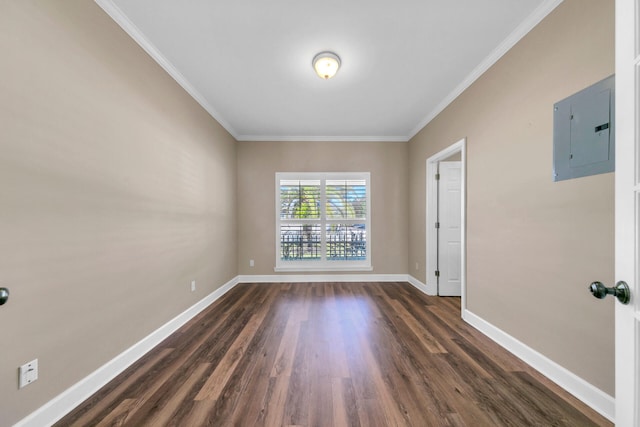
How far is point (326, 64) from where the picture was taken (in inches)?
89.9

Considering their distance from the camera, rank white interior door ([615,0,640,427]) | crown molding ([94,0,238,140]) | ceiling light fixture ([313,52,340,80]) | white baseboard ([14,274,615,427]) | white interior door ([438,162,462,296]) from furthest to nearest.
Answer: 1. white interior door ([438,162,462,296])
2. ceiling light fixture ([313,52,340,80])
3. crown molding ([94,0,238,140])
4. white baseboard ([14,274,615,427])
5. white interior door ([615,0,640,427])

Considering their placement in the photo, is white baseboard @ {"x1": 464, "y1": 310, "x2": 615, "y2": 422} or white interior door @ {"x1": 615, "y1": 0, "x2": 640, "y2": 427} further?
white baseboard @ {"x1": 464, "y1": 310, "x2": 615, "y2": 422}

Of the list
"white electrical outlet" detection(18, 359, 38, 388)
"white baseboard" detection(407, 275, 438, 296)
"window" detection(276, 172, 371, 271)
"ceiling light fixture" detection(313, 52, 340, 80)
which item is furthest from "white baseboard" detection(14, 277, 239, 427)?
"white baseboard" detection(407, 275, 438, 296)

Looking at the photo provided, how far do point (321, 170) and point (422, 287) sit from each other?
8.50 ft

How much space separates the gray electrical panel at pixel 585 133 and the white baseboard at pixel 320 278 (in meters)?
3.13

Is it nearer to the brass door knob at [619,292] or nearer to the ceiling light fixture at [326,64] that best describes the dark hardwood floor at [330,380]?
the brass door knob at [619,292]

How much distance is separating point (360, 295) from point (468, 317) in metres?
1.42

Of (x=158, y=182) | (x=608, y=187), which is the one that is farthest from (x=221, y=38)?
(x=608, y=187)

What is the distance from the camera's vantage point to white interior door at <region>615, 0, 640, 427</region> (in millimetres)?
743

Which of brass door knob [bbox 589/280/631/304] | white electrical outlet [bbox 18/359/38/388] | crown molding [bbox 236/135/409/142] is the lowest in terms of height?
white electrical outlet [bbox 18/359/38/388]

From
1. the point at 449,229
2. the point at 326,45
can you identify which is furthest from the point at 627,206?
the point at 449,229

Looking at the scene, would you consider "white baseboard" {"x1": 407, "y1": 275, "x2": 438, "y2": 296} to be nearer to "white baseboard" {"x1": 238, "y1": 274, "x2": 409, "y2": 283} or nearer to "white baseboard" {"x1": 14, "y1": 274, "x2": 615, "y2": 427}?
"white baseboard" {"x1": 238, "y1": 274, "x2": 409, "y2": 283}

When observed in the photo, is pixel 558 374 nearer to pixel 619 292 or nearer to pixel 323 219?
pixel 619 292

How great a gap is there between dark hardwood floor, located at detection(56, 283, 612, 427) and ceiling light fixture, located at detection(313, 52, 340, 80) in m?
2.55
